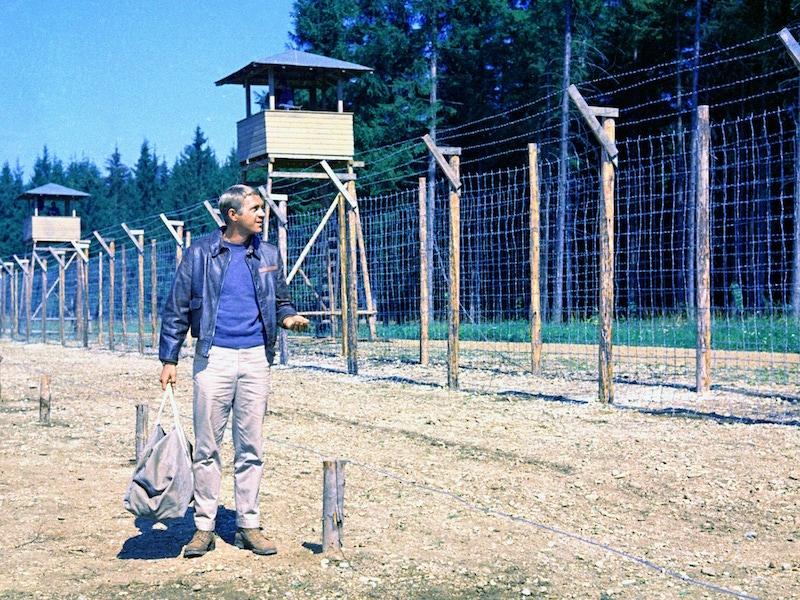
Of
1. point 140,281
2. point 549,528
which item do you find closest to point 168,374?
point 549,528

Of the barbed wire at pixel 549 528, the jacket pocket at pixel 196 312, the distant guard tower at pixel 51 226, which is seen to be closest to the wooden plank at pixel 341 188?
the barbed wire at pixel 549 528

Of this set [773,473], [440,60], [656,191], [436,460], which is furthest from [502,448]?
[440,60]

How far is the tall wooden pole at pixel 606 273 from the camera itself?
10.9 metres

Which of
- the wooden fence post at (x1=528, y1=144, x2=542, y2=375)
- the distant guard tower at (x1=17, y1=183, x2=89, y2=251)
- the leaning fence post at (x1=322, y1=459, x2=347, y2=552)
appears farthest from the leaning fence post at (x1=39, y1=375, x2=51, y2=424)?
the distant guard tower at (x1=17, y1=183, x2=89, y2=251)

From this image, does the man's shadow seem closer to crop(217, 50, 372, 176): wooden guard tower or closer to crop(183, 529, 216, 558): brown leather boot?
crop(183, 529, 216, 558): brown leather boot

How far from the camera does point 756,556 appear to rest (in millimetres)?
5715

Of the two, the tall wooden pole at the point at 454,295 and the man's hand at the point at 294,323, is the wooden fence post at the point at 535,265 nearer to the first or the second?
the tall wooden pole at the point at 454,295

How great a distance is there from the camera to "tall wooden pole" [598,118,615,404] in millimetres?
10883

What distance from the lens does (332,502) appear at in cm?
570

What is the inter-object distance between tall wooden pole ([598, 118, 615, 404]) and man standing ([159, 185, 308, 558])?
18.5 ft

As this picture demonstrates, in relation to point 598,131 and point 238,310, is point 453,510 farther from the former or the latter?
point 598,131

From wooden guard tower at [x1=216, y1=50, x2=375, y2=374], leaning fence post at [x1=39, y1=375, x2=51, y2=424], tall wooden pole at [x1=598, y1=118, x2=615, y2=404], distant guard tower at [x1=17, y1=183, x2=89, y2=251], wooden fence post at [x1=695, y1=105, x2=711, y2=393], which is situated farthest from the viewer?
distant guard tower at [x1=17, y1=183, x2=89, y2=251]

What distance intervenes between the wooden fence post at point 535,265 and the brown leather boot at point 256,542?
803cm

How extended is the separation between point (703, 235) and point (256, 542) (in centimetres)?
669
